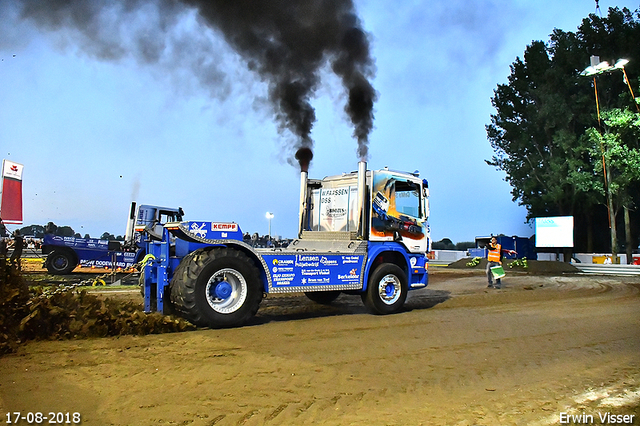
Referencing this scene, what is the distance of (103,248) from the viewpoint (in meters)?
17.9

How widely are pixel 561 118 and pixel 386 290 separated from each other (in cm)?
3070

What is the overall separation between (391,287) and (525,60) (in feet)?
119

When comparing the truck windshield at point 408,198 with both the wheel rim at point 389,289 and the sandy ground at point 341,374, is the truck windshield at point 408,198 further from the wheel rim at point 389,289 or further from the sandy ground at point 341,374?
the sandy ground at point 341,374

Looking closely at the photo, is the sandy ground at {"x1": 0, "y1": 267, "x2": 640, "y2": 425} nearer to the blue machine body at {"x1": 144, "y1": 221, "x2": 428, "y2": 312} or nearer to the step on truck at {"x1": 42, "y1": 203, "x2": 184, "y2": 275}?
the blue machine body at {"x1": 144, "y1": 221, "x2": 428, "y2": 312}

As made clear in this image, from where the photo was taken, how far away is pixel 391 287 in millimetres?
9828

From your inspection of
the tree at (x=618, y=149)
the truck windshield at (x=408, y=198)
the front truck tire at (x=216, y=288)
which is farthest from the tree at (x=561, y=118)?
the front truck tire at (x=216, y=288)

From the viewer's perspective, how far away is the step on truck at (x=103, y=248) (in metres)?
16.6

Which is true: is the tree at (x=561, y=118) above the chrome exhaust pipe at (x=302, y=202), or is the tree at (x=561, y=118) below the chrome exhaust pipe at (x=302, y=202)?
above

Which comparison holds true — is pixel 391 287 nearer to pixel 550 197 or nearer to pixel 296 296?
pixel 296 296

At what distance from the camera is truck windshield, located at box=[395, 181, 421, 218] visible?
1020 centimetres

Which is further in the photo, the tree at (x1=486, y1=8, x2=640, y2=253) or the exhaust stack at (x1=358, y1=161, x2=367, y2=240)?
the tree at (x1=486, y1=8, x2=640, y2=253)

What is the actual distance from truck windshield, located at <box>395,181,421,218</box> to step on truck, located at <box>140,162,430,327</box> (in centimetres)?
2

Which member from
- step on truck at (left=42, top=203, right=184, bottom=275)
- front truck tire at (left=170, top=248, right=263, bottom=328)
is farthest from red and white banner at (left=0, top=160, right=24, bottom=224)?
front truck tire at (left=170, top=248, right=263, bottom=328)

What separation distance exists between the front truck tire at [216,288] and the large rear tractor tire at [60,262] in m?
12.2
